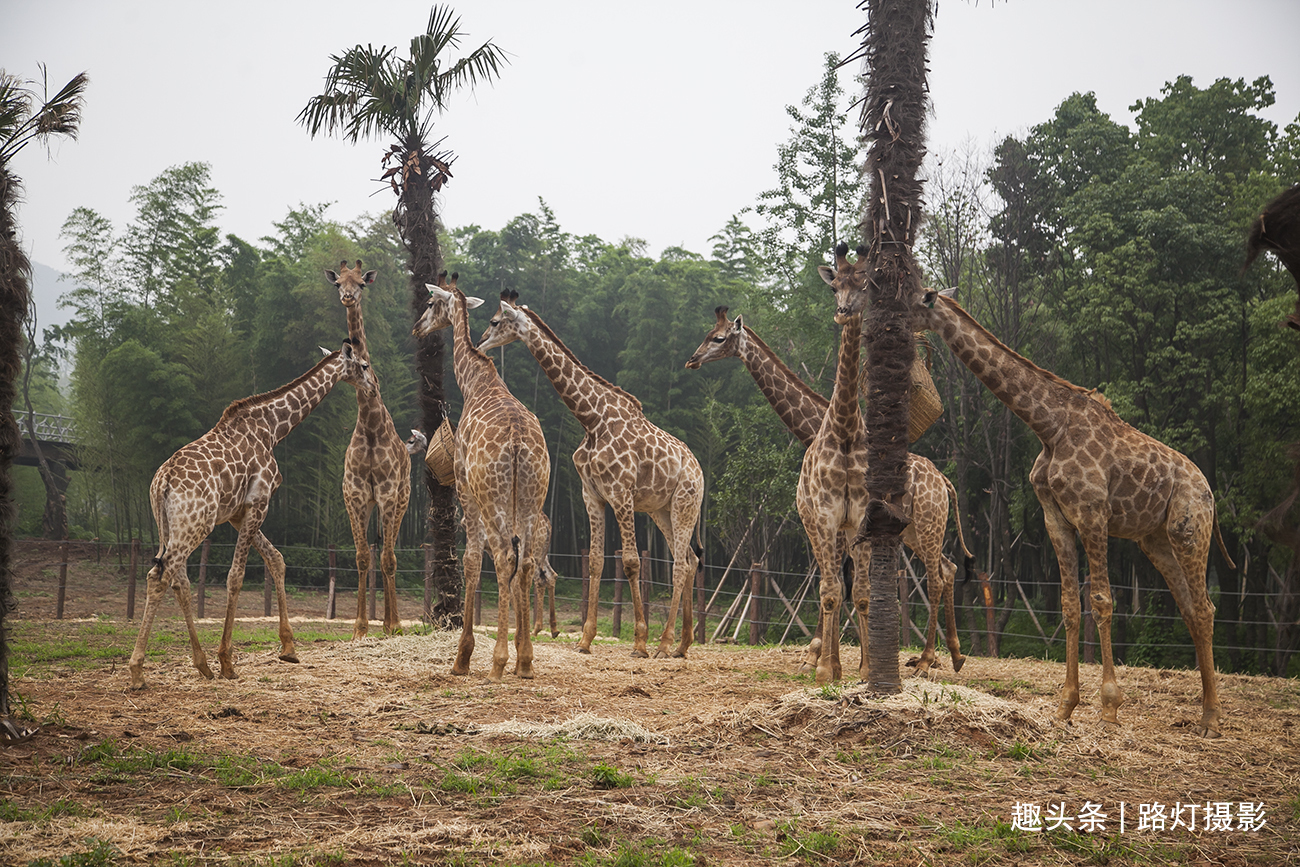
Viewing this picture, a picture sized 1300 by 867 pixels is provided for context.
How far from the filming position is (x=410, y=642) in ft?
30.2

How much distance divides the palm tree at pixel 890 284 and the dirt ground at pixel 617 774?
88 cm

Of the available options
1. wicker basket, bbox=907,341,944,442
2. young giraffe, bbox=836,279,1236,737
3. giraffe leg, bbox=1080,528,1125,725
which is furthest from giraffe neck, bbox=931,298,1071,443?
giraffe leg, bbox=1080,528,1125,725

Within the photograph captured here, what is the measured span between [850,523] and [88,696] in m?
6.24

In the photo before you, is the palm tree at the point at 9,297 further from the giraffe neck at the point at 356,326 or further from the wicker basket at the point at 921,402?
the wicker basket at the point at 921,402

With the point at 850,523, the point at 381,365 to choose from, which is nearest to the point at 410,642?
the point at 850,523

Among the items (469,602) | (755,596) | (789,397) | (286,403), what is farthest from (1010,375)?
(755,596)

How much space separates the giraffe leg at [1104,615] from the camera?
6344 millimetres

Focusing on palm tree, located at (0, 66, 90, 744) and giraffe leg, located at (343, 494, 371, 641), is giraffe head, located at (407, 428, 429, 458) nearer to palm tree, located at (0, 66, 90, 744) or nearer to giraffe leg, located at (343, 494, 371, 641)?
giraffe leg, located at (343, 494, 371, 641)

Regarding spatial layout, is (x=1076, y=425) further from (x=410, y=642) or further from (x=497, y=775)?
(x=410, y=642)

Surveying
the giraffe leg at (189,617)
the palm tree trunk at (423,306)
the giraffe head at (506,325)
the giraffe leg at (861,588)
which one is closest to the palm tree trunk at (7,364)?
the giraffe leg at (189,617)

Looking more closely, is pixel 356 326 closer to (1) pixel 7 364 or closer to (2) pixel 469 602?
(2) pixel 469 602

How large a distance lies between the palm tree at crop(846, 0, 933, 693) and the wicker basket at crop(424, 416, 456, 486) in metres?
5.31

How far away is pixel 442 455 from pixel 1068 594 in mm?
6485

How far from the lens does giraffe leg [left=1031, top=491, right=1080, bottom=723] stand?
6.42 meters
